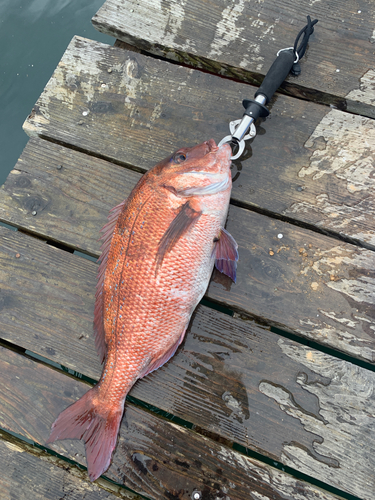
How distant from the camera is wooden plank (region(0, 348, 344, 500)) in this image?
5.58 ft

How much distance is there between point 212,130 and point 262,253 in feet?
2.96

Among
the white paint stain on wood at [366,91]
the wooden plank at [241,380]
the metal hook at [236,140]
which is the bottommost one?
the wooden plank at [241,380]

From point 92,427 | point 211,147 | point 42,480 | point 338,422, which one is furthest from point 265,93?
point 42,480

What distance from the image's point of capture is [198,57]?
211 centimetres

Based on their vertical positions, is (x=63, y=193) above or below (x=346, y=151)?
below

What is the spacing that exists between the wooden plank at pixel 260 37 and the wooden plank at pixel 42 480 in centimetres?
→ 284

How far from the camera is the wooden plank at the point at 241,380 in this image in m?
1.68

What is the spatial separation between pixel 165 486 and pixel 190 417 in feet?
1.33

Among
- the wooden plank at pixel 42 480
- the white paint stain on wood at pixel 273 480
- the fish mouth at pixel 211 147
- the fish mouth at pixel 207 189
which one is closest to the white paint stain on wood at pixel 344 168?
the fish mouth at pixel 207 189

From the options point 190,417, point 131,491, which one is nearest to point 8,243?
point 190,417

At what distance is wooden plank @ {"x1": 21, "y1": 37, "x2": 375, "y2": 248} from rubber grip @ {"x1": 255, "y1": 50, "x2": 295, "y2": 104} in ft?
0.55

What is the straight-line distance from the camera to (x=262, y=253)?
189 centimetres

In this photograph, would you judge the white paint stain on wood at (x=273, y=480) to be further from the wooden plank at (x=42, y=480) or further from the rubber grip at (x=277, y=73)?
the rubber grip at (x=277, y=73)

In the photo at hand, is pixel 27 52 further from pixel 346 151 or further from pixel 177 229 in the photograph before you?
pixel 346 151
